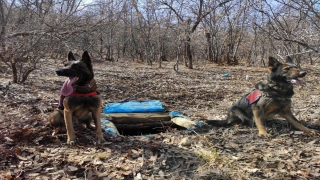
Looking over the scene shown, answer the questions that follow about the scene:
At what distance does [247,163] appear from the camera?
3.63 metres

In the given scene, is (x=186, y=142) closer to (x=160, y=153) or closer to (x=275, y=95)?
(x=160, y=153)

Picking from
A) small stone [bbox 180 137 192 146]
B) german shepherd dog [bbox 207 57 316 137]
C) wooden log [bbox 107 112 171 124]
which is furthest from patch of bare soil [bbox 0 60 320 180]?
wooden log [bbox 107 112 171 124]

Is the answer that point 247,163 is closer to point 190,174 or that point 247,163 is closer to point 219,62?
point 190,174

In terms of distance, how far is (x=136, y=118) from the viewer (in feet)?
20.8

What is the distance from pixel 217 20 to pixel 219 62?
3438mm

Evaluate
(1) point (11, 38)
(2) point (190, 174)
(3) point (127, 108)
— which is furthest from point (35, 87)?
(2) point (190, 174)

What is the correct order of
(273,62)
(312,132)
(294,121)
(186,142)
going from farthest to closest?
(294,121) → (273,62) → (312,132) → (186,142)

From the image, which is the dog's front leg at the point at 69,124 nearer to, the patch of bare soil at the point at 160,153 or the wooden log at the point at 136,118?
the patch of bare soil at the point at 160,153

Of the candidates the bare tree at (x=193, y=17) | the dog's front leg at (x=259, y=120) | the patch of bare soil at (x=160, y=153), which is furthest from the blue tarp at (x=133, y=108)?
the bare tree at (x=193, y=17)

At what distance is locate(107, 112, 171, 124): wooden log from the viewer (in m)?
6.28

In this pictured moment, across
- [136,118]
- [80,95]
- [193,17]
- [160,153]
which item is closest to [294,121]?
[160,153]

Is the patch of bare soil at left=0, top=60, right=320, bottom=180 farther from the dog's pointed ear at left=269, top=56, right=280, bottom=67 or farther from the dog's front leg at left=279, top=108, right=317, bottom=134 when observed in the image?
the dog's pointed ear at left=269, top=56, right=280, bottom=67

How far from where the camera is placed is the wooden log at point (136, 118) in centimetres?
628

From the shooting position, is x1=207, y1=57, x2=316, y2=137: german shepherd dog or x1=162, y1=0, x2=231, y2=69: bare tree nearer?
x1=207, y1=57, x2=316, y2=137: german shepherd dog
